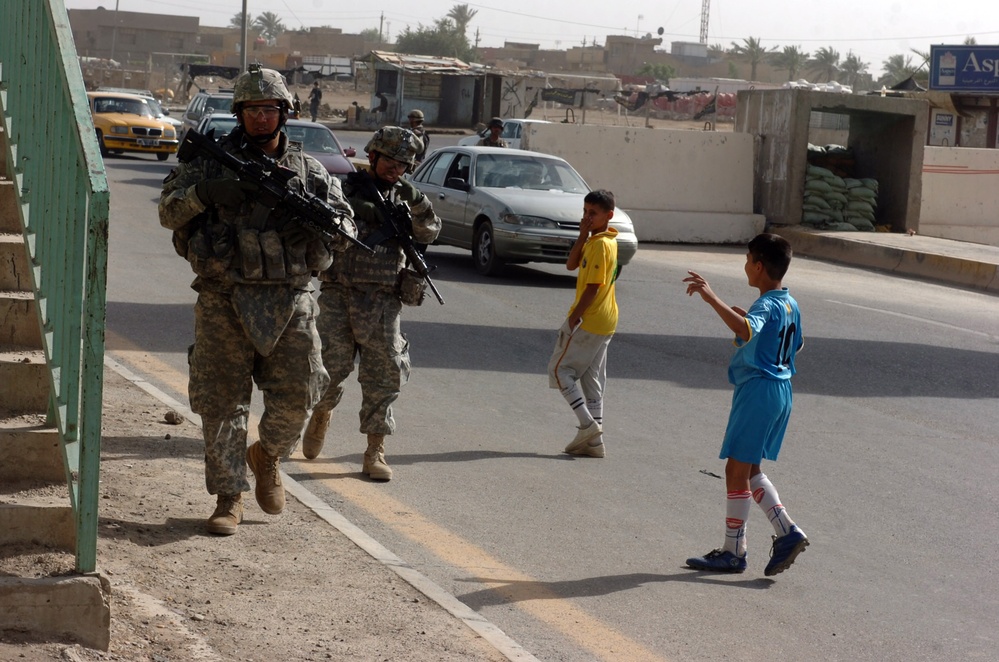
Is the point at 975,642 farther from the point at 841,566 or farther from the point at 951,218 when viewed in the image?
the point at 951,218

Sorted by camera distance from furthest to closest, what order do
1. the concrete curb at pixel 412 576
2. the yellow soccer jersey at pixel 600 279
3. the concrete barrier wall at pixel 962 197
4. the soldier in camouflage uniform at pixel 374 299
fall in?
the concrete barrier wall at pixel 962 197 → the yellow soccer jersey at pixel 600 279 → the soldier in camouflage uniform at pixel 374 299 → the concrete curb at pixel 412 576

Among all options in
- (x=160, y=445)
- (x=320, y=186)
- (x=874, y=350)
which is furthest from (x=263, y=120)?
(x=874, y=350)

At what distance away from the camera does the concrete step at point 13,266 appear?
5156 mm

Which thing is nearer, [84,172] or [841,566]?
[84,172]

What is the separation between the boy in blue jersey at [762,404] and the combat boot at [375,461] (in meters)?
1.76

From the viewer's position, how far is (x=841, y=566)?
5535 millimetres

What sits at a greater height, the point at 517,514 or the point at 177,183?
the point at 177,183

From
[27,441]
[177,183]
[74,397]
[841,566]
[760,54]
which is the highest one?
[760,54]

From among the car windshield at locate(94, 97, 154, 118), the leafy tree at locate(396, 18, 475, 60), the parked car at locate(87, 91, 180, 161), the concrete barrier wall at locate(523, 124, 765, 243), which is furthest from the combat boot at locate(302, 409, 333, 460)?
the leafy tree at locate(396, 18, 475, 60)

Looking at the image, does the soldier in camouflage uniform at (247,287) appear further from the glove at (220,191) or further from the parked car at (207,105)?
the parked car at (207,105)

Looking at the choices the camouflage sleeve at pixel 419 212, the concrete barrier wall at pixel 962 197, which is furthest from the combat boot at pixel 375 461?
the concrete barrier wall at pixel 962 197

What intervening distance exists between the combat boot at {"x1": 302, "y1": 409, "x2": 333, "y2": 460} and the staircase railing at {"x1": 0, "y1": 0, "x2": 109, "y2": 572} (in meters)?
2.36

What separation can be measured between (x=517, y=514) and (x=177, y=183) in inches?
87.6

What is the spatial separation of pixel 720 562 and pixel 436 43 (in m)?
119
